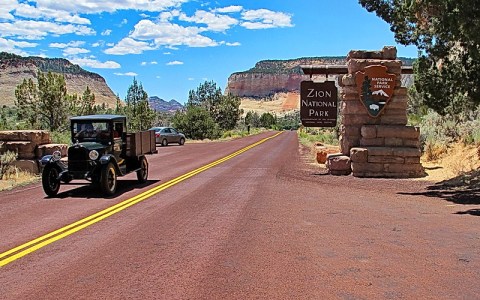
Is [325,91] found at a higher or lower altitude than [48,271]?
higher

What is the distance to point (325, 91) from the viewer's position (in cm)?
2012

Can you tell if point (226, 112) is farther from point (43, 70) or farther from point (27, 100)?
point (43, 70)

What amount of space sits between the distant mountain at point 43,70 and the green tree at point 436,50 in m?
99.9

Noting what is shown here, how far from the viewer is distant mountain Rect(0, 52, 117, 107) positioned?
129250 mm

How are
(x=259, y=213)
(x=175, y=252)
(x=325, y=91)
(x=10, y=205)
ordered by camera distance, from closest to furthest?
(x=175, y=252), (x=259, y=213), (x=10, y=205), (x=325, y=91)

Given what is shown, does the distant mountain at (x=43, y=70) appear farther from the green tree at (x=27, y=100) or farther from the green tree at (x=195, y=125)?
the green tree at (x=27, y=100)

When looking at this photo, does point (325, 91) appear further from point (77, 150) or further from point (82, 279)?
point (82, 279)

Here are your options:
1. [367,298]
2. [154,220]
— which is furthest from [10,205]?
[367,298]

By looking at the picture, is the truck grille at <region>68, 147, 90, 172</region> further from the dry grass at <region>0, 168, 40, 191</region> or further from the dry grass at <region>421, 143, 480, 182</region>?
the dry grass at <region>421, 143, 480, 182</region>

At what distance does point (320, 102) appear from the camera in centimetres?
2019

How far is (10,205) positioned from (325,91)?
12327mm

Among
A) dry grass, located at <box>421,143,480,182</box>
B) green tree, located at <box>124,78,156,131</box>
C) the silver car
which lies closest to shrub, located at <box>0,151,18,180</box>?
dry grass, located at <box>421,143,480,182</box>

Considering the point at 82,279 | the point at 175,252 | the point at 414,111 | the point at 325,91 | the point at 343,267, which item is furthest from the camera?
the point at 414,111

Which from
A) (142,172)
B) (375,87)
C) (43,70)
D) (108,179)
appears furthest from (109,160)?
(43,70)
